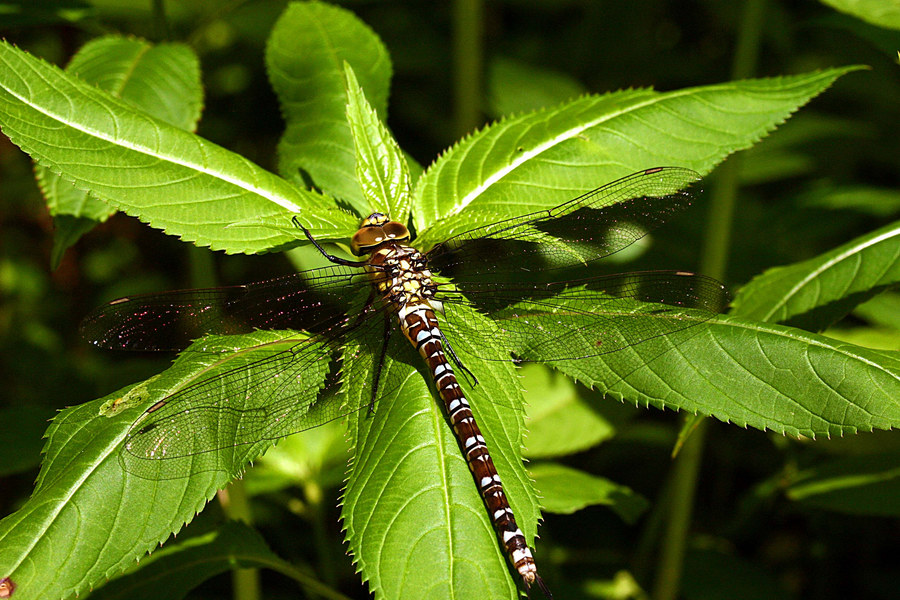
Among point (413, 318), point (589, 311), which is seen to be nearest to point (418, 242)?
point (413, 318)

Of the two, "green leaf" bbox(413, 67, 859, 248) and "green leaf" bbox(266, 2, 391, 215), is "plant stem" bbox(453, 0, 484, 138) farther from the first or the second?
"green leaf" bbox(413, 67, 859, 248)

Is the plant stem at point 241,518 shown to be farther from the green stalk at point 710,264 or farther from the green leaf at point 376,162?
the green stalk at point 710,264

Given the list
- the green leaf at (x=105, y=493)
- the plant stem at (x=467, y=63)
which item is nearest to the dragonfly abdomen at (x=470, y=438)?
the green leaf at (x=105, y=493)

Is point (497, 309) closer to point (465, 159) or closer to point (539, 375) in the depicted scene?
point (465, 159)

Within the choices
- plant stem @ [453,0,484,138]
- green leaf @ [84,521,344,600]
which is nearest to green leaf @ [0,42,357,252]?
green leaf @ [84,521,344,600]

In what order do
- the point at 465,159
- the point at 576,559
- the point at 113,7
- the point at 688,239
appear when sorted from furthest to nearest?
the point at 113,7 < the point at 688,239 < the point at 576,559 < the point at 465,159

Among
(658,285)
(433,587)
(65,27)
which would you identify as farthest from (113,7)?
(433,587)
